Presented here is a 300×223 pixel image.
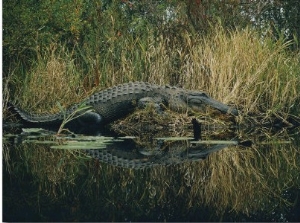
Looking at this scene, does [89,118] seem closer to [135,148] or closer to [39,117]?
[39,117]

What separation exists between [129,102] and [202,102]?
33.1 inches

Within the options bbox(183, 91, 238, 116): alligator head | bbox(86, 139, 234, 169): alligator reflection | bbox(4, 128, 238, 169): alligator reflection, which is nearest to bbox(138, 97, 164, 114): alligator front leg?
bbox(183, 91, 238, 116): alligator head

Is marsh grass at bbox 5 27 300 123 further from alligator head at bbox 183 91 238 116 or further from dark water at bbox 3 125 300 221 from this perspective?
dark water at bbox 3 125 300 221

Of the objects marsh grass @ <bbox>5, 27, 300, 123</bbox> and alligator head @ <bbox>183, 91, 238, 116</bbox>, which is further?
marsh grass @ <bbox>5, 27, 300, 123</bbox>

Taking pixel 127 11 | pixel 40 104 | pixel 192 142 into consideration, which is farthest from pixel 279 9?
pixel 192 142

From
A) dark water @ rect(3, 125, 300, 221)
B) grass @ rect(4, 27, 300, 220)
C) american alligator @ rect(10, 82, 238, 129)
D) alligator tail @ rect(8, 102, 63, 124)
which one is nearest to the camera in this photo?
dark water @ rect(3, 125, 300, 221)

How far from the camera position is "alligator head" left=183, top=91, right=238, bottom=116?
6.93 metres

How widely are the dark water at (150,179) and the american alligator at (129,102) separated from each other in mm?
1425

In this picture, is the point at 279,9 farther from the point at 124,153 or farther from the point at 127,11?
the point at 124,153

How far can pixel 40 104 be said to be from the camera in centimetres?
774

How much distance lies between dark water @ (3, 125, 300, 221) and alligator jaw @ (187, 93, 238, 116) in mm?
1386

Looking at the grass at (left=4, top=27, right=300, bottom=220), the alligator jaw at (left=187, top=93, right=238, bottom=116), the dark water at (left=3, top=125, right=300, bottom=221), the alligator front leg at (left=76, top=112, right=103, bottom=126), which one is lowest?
the dark water at (left=3, top=125, right=300, bottom=221)

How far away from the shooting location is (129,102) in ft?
23.2

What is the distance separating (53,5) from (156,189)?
534cm
